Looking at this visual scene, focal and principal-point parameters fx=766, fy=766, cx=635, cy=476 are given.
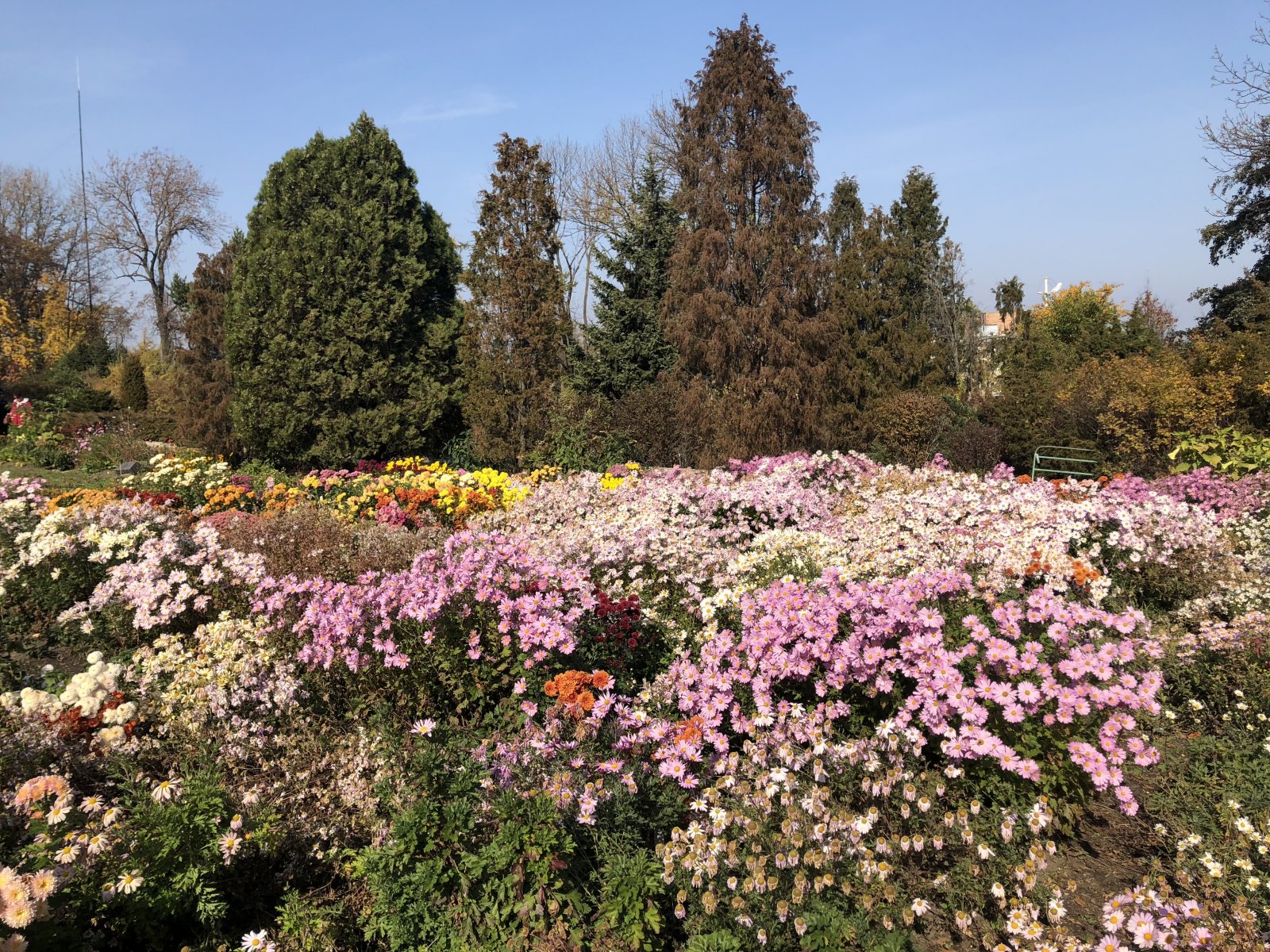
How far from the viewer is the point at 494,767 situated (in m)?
2.79

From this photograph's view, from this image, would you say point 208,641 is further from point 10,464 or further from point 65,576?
point 10,464

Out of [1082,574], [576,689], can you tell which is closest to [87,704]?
[576,689]

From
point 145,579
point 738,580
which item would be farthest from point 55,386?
point 738,580

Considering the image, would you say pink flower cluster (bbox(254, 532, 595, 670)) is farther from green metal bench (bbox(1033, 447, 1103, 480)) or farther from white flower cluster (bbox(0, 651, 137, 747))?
green metal bench (bbox(1033, 447, 1103, 480))

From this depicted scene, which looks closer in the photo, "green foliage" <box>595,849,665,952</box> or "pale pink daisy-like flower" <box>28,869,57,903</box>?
"pale pink daisy-like flower" <box>28,869,57,903</box>

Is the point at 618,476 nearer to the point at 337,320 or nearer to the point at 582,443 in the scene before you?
the point at 582,443

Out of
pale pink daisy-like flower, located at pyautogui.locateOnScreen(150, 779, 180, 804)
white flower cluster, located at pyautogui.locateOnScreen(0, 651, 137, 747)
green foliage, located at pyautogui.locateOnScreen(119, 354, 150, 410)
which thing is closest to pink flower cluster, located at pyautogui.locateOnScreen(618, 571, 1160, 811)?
pale pink daisy-like flower, located at pyautogui.locateOnScreen(150, 779, 180, 804)

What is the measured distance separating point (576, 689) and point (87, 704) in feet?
7.50

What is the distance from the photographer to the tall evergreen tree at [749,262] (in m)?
10.4

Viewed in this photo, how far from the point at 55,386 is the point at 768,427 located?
824 inches

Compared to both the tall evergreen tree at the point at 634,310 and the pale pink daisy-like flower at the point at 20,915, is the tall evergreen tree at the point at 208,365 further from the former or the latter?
the pale pink daisy-like flower at the point at 20,915

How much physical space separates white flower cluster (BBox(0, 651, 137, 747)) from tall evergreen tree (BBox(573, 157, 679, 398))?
13.0m

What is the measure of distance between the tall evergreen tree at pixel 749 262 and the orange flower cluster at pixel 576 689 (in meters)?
7.33

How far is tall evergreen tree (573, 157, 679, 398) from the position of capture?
641 inches
